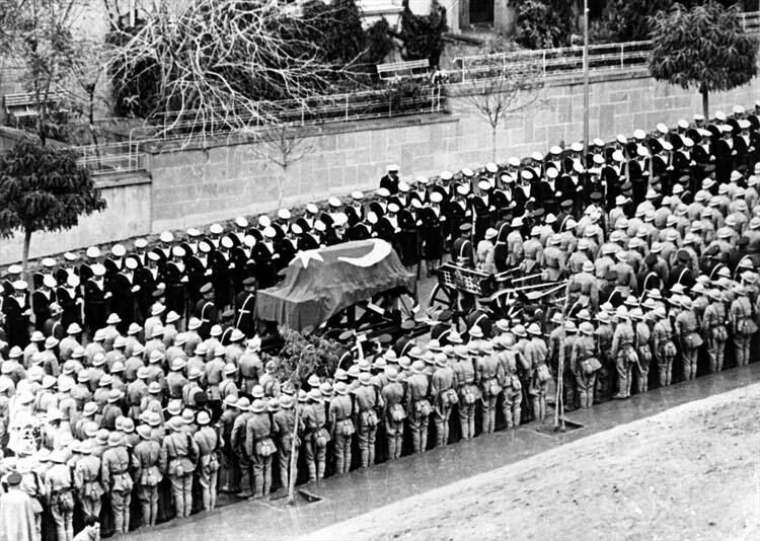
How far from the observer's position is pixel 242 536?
21.2 m

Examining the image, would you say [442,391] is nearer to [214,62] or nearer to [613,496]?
[613,496]

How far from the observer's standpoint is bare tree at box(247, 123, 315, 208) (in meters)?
35.0

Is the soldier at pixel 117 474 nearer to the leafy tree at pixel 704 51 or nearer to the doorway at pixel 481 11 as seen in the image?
the leafy tree at pixel 704 51

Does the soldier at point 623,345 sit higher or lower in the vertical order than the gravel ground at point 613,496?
higher

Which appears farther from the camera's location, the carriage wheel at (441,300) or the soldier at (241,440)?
the carriage wheel at (441,300)

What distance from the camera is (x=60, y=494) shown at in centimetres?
2072

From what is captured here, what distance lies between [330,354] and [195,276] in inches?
206

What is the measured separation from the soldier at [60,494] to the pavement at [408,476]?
0.86m

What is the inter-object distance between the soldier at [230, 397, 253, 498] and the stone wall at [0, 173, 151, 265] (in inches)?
418

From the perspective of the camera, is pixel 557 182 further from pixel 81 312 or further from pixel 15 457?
pixel 15 457

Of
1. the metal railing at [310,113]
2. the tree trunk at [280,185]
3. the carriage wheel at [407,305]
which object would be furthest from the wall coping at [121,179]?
the carriage wheel at [407,305]

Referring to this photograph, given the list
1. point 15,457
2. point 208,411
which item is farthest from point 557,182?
point 15,457

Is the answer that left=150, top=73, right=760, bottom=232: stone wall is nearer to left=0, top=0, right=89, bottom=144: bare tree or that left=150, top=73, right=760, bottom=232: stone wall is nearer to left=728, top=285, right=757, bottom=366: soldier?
left=0, top=0, right=89, bottom=144: bare tree

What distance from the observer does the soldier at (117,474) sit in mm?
21109
